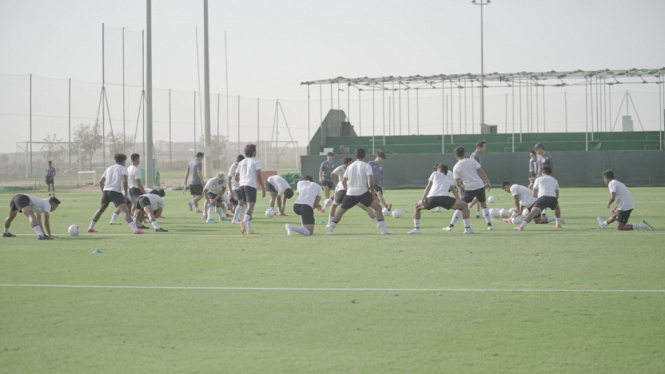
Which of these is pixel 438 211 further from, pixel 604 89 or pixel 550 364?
pixel 604 89

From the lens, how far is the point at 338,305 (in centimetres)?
923

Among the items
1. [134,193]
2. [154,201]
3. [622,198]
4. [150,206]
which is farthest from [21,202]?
[622,198]

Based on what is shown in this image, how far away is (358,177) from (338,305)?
8420 millimetres

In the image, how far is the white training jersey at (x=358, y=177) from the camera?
1744 cm

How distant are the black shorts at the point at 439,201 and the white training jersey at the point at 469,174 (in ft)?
5.11

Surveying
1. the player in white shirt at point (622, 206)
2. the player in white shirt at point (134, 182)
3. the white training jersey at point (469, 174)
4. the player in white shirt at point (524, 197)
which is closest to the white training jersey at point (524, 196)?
the player in white shirt at point (524, 197)

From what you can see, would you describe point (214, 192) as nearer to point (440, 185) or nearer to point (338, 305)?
point (440, 185)

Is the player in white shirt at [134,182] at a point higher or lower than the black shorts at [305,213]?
higher

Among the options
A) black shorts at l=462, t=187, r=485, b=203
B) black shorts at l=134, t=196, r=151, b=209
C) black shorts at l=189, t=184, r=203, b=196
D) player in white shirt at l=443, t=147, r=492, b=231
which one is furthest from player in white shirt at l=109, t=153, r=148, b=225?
black shorts at l=462, t=187, r=485, b=203

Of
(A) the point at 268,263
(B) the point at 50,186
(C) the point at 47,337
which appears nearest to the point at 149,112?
(B) the point at 50,186

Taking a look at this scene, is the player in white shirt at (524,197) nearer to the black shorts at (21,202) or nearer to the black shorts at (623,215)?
the black shorts at (623,215)

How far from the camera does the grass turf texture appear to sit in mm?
6832

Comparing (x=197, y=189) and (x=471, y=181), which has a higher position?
(x=471, y=181)

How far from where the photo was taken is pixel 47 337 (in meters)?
7.68
